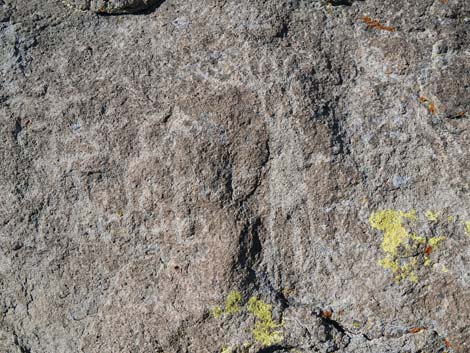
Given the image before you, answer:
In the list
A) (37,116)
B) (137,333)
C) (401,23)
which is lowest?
(137,333)

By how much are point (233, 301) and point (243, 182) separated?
232 millimetres

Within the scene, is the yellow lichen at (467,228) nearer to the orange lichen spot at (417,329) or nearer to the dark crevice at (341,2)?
the orange lichen spot at (417,329)

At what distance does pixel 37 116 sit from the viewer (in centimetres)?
126

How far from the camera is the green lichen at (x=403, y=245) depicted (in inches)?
46.9

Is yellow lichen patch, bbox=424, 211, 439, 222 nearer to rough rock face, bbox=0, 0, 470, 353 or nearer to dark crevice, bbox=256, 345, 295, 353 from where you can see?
rough rock face, bbox=0, 0, 470, 353

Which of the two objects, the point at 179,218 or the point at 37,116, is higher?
the point at 37,116

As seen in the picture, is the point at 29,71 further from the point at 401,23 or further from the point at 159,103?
the point at 401,23

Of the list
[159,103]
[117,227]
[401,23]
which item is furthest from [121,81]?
[401,23]

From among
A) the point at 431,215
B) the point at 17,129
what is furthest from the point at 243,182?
the point at 17,129

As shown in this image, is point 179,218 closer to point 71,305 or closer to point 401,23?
point 71,305

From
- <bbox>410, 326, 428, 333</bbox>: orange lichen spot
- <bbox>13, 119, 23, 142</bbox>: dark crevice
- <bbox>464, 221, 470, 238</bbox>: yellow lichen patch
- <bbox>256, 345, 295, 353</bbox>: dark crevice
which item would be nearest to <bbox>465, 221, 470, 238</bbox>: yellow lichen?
<bbox>464, 221, 470, 238</bbox>: yellow lichen patch

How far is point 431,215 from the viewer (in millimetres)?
1193

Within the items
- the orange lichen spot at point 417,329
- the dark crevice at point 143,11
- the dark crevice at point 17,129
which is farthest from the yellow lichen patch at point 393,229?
the dark crevice at point 17,129

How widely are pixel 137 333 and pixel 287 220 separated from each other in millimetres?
371
